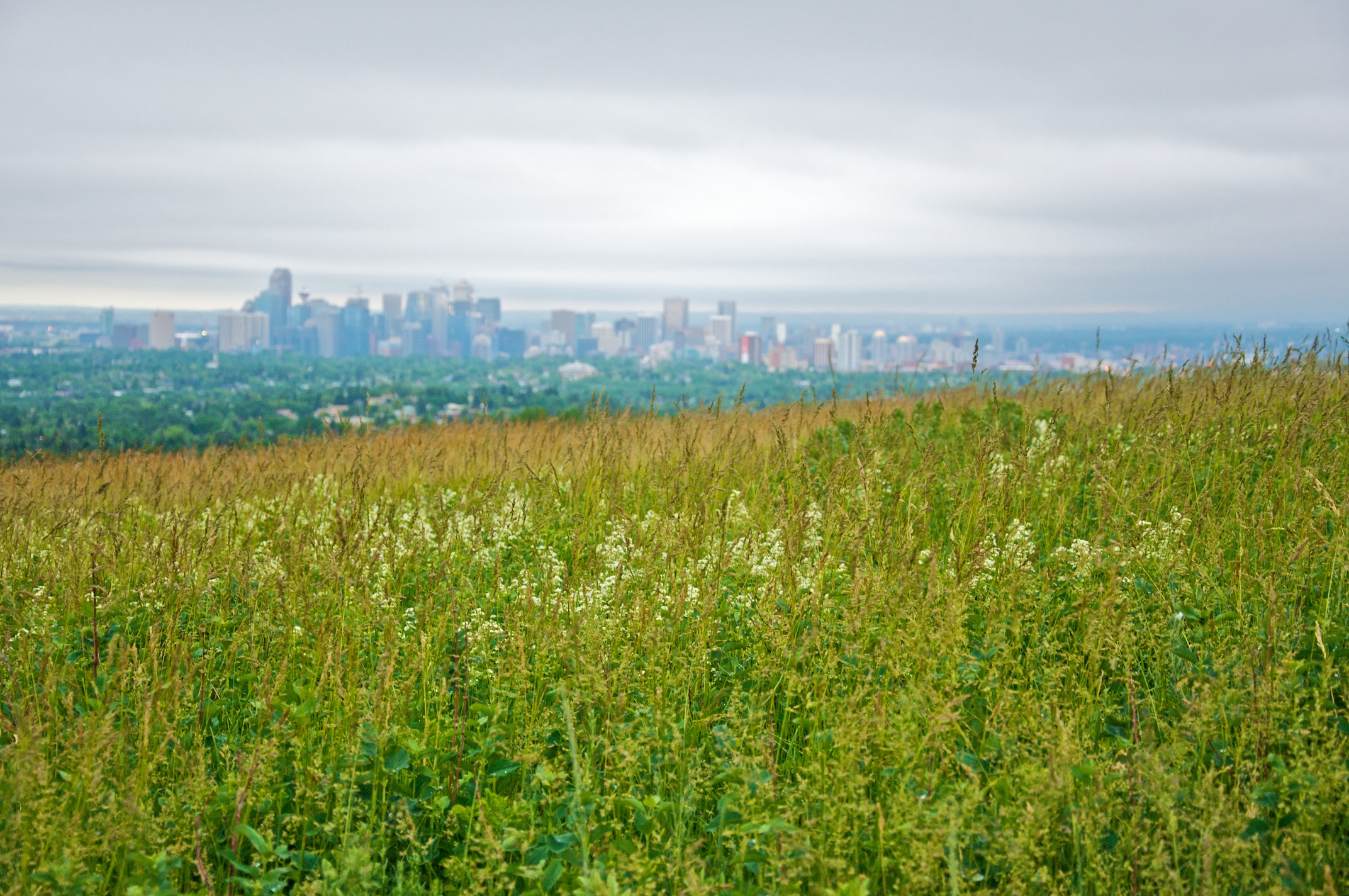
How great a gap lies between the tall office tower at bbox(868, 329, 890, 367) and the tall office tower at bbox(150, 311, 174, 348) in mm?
168141

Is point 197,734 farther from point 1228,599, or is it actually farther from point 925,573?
point 1228,599

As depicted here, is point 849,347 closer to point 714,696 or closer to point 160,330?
point 160,330

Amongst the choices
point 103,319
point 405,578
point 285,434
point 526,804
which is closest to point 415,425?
point 285,434

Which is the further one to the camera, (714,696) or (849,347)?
(849,347)

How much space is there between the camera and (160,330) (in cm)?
18962

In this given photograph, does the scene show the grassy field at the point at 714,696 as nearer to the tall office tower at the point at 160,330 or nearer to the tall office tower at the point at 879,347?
the tall office tower at the point at 879,347

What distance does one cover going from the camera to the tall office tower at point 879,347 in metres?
174

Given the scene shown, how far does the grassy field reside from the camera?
2240 millimetres

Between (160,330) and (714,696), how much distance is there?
228 m

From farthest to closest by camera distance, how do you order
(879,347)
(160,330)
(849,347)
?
(160,330) < (849,347) < (879,347)

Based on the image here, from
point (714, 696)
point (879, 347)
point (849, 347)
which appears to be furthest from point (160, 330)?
point (714, 696)

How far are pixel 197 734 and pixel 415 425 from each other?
29.0 ft

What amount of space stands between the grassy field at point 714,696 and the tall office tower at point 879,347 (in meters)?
172

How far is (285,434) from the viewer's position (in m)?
12.6
